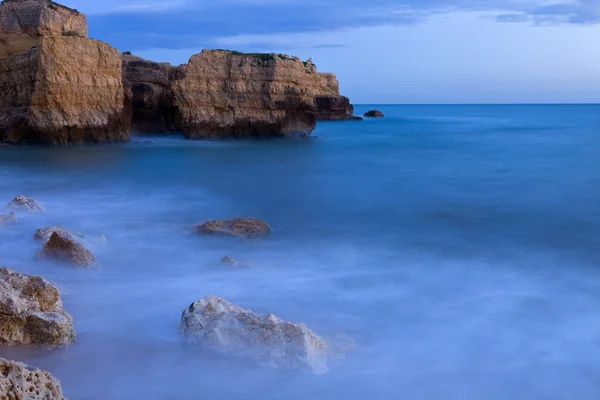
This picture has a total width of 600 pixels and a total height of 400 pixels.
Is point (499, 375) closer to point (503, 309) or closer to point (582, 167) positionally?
point (503, 309)

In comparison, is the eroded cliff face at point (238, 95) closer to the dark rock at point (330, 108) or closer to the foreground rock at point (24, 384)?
the foreground rock at point (24, 384)

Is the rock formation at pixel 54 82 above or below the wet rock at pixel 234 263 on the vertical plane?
above

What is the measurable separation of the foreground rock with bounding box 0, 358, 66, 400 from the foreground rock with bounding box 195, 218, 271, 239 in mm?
4013

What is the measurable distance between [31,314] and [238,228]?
3193 millimetres

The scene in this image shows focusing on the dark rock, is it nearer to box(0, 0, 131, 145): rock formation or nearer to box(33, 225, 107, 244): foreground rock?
box(0, 0, 131, 145): rock formation

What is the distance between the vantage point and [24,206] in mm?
7641

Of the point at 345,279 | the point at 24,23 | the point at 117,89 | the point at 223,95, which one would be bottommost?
the point at 345,279

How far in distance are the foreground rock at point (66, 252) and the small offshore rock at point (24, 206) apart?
2752 millimetres

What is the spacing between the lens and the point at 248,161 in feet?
50.2

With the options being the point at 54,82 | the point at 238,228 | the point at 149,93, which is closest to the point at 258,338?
the point at 238,228

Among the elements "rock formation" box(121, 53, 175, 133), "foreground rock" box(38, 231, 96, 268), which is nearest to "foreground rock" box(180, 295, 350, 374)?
"foreground rock" box(38, 231, 96, 268)

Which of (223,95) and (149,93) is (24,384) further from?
(149,93)

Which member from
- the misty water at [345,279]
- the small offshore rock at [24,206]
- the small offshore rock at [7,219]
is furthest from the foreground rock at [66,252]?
the small offshore rock at [24,206]

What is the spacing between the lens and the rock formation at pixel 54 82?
15.6 metres
